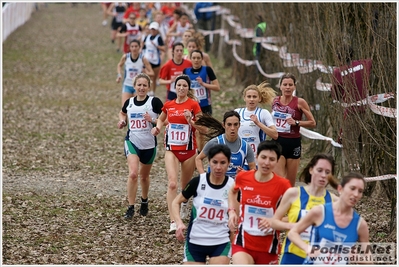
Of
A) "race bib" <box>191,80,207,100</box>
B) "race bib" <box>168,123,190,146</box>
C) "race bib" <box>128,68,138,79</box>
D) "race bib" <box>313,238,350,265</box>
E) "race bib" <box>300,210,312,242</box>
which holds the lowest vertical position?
"race bib" <box>313,238,350,265</box>

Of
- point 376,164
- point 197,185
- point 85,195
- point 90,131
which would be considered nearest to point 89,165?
point 85,195

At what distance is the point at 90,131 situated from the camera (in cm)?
1731

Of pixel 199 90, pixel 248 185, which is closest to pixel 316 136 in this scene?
pixel 199 90

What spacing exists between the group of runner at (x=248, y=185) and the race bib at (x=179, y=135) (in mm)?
12

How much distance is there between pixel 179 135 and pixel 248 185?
3.17 metres

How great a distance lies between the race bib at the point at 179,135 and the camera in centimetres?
1012

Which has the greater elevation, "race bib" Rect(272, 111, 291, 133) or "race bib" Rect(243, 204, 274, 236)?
"race bib" Rect(272, 111, 291, 133)

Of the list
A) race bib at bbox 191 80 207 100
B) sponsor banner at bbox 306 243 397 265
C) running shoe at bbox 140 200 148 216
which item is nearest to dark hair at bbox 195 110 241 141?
running shoe at bbox 140 200 148 216

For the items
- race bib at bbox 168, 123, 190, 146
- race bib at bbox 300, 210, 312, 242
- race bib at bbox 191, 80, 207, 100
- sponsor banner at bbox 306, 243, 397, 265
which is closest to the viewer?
sponsor banner at bbox 306, 243, 397, 265

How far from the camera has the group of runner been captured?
20.6 feet

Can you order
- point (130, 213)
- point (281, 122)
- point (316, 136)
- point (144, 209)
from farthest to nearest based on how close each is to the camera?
point (316, 136) → point (144, 209) → point (130, 213) → point (281, 122)

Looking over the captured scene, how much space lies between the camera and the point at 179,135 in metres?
10.1

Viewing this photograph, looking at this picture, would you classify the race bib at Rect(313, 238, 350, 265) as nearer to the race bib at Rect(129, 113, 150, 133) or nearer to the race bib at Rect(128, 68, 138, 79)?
the race bib at Rect(129, 113, 150, 133)

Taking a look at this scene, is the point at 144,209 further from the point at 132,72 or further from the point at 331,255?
the point at 132,72
